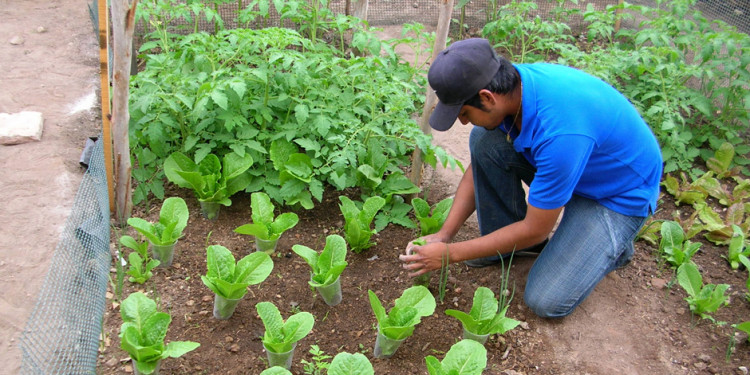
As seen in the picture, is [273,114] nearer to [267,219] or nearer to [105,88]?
[267,219]

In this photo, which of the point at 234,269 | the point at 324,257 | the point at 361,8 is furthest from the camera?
the point at 361,8

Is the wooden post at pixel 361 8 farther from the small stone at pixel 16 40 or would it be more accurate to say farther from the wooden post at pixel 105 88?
the small stone at pixel 16 40

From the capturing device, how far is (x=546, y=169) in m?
2.47

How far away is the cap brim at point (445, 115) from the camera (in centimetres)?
246

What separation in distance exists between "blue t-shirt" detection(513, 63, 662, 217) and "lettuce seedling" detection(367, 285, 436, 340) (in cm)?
62

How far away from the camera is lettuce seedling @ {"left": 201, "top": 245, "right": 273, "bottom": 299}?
2.74 m

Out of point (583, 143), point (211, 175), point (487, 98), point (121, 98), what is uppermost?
point (487, 98)

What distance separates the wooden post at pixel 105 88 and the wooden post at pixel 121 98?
3 centimetres

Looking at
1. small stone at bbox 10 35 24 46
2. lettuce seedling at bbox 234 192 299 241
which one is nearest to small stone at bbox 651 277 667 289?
lettuce seedling at bbox 234 192 299 241

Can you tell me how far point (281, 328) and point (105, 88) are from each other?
146cm

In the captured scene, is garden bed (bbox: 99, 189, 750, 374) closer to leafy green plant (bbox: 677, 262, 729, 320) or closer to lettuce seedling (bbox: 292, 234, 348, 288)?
leafy green plant (bbox: 677, 262, 729, 320)

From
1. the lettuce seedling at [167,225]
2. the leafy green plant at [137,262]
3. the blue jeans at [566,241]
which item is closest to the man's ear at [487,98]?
the blue jeans at [566,241]

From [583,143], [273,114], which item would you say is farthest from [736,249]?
[273,114]

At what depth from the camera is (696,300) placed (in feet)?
9.85
